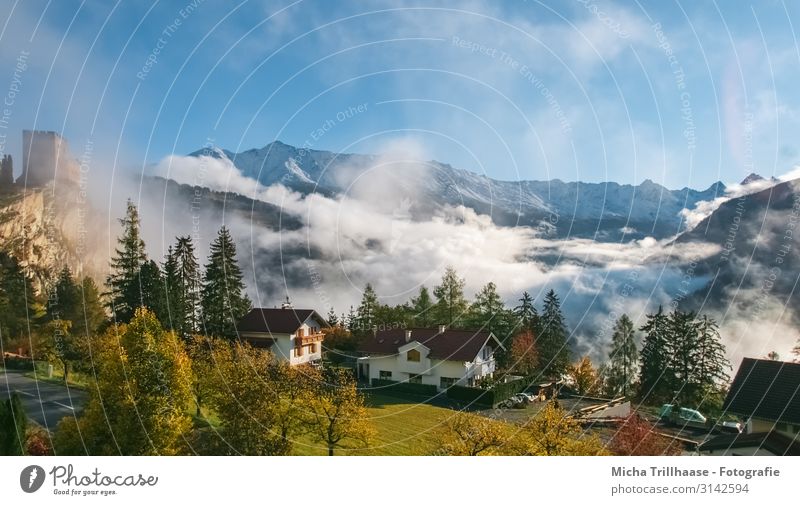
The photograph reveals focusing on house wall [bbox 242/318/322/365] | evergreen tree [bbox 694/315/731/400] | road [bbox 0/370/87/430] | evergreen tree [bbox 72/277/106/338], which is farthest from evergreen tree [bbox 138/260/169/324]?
evergreen tree [bbox 694/315/731/400]

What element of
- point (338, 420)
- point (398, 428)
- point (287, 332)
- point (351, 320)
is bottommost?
point (398, 428)

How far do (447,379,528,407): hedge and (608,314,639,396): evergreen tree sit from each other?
281 cm

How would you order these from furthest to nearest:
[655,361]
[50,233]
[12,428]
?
[655,361] → [50,233] → [12,428]

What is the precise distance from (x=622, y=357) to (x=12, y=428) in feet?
41.1

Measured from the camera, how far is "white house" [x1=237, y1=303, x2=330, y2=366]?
9.73 m

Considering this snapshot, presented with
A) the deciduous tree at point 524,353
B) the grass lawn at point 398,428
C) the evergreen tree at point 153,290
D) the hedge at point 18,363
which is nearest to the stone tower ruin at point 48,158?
the evergreen tree at point 153,290

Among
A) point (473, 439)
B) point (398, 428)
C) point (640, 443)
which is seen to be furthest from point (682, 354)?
point (398, 428)

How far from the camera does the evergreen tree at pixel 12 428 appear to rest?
24.2 feet

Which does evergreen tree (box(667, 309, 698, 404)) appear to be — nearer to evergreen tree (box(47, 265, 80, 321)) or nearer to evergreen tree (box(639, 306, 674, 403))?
evergreen tree (box(639, 306, 674, 403))

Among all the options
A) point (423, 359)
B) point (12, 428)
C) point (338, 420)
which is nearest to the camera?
point (12, 428)

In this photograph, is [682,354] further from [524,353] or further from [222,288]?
[222,288]

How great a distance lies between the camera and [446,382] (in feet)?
35.0

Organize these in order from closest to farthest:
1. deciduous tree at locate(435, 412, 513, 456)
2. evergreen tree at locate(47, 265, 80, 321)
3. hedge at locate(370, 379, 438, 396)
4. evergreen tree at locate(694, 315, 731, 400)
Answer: deciduous tree at locate(435, 412, 513, 456) → evergreen tree at locate(47, 265, 80, 321) → hedge at locate(370, 379, 438, 396) → evergreen tree at locate(694, 315, 731, 400)
